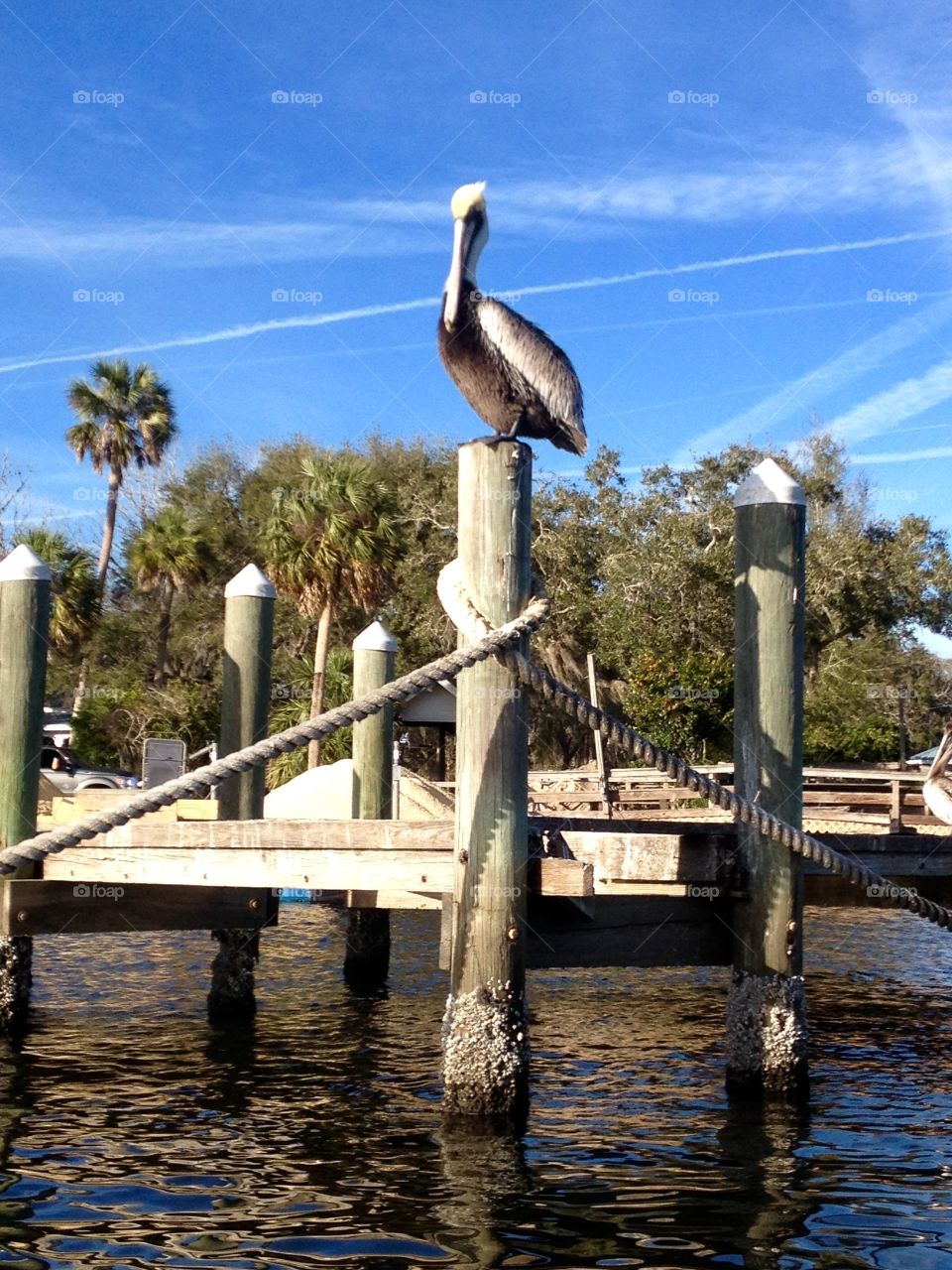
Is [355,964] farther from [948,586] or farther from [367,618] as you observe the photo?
[948,586]

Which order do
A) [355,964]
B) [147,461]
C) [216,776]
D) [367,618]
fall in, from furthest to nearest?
1. [147,461]
2. [367,618]
3. [355,964]
4. [216,776]

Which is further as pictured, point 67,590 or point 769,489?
point 67,590

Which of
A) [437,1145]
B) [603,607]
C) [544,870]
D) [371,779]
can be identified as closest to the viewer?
[544,870]

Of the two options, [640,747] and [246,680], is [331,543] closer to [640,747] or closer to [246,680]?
[246,680]

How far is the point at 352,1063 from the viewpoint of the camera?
968cm

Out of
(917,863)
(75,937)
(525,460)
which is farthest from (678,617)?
(525,460)

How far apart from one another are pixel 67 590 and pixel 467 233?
2497 centimetres

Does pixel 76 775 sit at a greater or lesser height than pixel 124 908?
greater

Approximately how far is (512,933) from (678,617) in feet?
95.8

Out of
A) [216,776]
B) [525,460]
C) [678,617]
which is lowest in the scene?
[216,776]

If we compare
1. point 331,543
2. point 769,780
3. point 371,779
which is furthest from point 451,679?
point 331,543

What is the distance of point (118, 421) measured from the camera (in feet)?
134

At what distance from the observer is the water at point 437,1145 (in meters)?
6.05

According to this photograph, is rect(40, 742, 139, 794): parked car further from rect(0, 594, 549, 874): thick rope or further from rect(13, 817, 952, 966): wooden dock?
rect(0, 594, 549, 874): thick rope
